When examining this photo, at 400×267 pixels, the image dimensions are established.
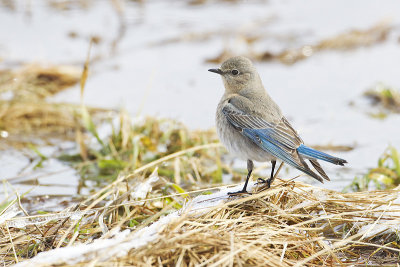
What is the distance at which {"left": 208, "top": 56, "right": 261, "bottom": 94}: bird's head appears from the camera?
5109 mm

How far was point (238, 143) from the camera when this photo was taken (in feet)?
14.9

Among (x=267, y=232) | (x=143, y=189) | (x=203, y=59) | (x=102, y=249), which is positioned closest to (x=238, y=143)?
(x=143, y=189)

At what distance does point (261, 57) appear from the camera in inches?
376

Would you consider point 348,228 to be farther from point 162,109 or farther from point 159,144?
point 162,109

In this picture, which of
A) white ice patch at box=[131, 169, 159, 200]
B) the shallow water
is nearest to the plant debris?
the shallow water

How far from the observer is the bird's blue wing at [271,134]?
4.18 metres

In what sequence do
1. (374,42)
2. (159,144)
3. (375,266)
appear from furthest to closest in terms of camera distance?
(374,42)
(159,144)
(375,266)

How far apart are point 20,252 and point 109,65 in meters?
5.88

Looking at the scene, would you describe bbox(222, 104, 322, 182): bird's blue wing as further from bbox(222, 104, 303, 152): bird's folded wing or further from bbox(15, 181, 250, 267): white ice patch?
bbox(15, 181, 250, 267): white ice patch

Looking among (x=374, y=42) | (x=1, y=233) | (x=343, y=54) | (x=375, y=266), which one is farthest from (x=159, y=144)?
(x=374, y=42)

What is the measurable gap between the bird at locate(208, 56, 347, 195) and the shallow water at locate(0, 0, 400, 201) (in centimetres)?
121

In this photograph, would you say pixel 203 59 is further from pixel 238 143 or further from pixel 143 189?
pixel 143 189

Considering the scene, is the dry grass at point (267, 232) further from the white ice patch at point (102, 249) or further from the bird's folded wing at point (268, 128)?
the bird's folded wing at point (268, 128)

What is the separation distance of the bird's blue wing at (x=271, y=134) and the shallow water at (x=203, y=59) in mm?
1281
